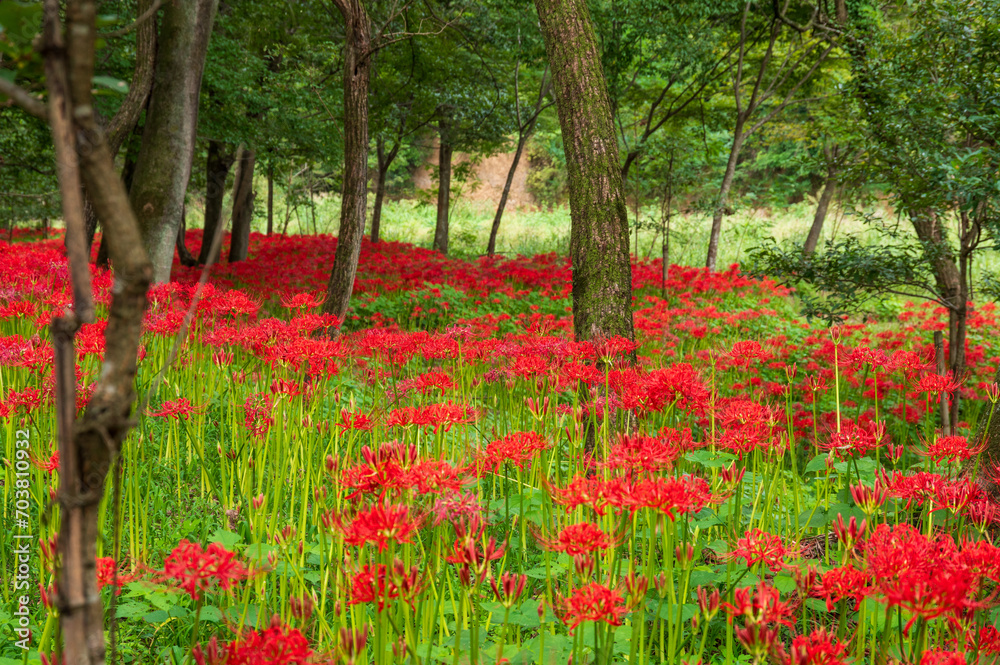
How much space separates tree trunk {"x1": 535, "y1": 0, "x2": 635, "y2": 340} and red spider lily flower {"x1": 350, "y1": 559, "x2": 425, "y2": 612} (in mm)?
2779

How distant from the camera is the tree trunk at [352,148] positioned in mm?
5847

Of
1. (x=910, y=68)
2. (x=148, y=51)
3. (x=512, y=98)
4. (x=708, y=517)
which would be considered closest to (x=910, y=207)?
(x=910, y=68)

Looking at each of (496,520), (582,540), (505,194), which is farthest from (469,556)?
(505,194)

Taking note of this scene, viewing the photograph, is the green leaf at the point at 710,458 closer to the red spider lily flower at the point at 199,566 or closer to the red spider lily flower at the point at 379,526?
the red spider lily flower at the point at 379,526

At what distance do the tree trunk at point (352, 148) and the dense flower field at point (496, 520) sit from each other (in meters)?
1.37

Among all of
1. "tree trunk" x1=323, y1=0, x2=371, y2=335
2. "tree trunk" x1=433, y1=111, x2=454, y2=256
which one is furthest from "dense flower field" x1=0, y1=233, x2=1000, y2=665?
"tree trunk" x1=433, y1=111, x2=454, y2=256

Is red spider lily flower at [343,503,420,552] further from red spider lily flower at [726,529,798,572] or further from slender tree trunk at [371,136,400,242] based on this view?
slender tree trunk at [371,136,400,242]

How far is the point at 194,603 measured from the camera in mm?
2168

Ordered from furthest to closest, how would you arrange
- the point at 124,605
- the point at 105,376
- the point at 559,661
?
the point at 124,605
the point at 559,661
the point at 105,376

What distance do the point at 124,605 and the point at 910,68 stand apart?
20.4ft

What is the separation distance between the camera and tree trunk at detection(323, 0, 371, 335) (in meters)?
5.85

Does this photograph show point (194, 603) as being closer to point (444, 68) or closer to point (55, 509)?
point (55, 509)

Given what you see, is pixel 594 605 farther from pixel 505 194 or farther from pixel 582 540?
pixel 505 194

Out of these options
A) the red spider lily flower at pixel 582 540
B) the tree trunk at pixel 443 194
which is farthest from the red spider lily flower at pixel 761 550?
the tree trunk at pixel 443 194
